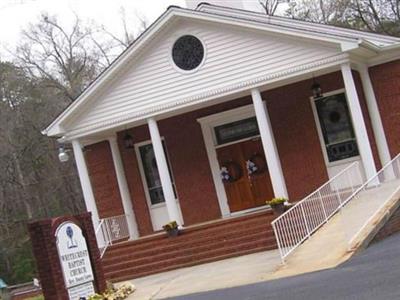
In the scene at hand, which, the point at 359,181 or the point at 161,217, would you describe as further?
the point at 161,217

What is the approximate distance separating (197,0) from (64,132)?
889 centimetres

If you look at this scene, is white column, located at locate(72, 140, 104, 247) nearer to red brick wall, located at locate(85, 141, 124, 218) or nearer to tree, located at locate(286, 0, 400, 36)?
red brick wall, located at locate(85, 141, 124, 218)

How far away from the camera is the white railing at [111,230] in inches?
843

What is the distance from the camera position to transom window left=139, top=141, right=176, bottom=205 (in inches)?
915

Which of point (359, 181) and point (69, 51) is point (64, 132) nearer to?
point (359, 181)

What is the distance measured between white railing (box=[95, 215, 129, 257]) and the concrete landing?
26.1 feet

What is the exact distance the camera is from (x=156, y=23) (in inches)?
798

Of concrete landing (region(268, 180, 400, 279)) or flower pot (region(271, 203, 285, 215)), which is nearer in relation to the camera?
concrete landing (region(268, 180, 400, 279))

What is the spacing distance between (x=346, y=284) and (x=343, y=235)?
441 centimetres

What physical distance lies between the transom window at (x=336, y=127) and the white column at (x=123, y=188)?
6751 millimetres

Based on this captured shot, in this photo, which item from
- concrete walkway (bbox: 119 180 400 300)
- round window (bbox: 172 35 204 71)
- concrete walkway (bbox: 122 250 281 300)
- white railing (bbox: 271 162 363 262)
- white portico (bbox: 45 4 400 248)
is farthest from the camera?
round window (bbox: 172 35 204 71)

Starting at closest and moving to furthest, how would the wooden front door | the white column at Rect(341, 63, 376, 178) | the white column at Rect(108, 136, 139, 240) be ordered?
the white column at Rect(341, 63, 376, 178), the wooden front door, the white column at Rect(108, 136, 139, 240)

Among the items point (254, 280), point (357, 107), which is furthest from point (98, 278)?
point (357, 107)

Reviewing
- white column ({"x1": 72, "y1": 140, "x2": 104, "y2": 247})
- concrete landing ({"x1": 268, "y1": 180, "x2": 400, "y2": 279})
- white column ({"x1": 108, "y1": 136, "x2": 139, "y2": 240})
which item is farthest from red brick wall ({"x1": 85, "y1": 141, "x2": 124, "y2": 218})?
concrete landing ({"x1": 268, "y1": 180, "x2": 400, "y2": 279})
